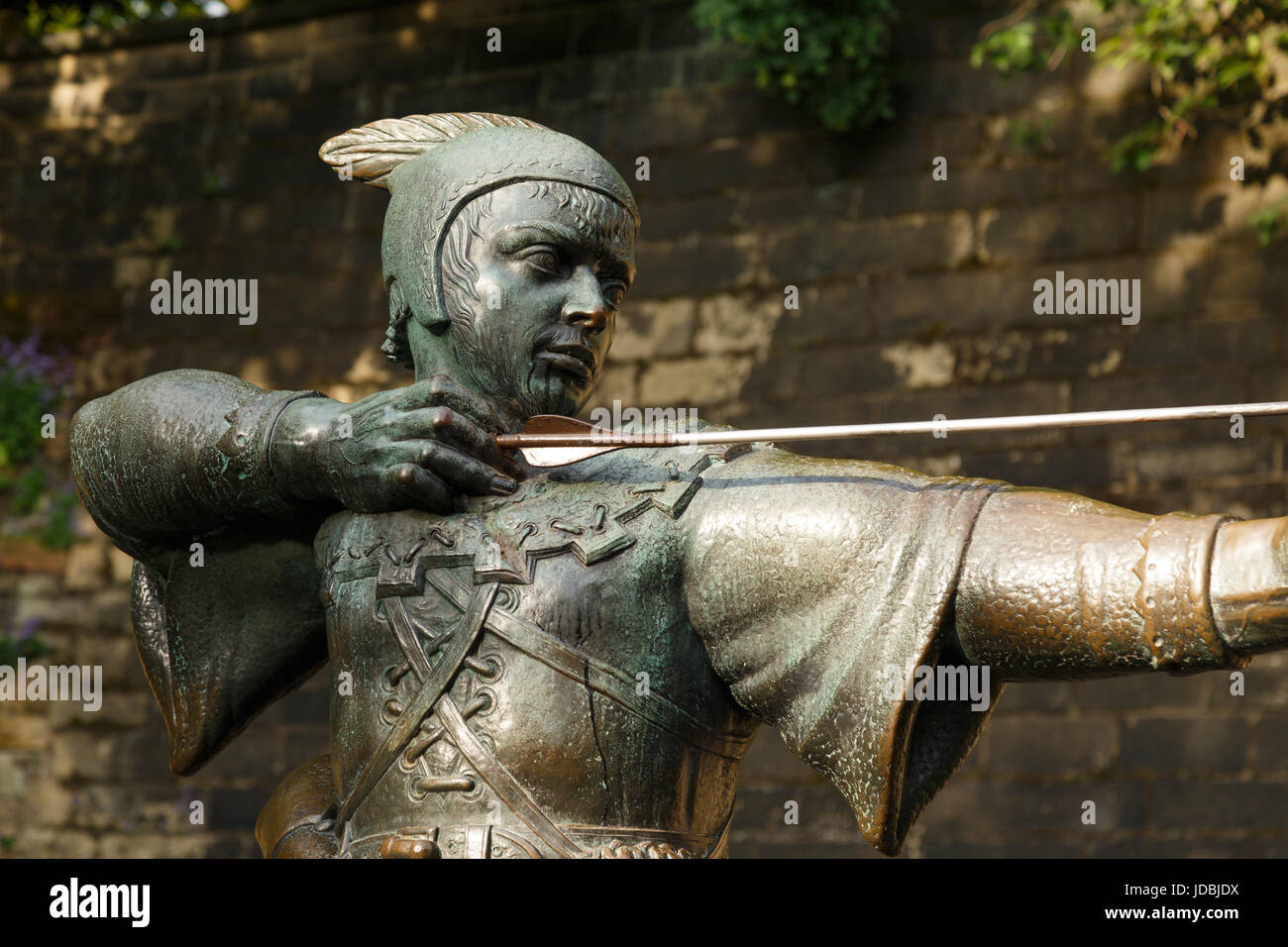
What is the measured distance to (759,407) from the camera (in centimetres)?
673

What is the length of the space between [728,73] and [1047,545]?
16.5 feet

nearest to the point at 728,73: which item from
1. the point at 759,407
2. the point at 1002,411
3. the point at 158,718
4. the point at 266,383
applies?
the point at 759,407

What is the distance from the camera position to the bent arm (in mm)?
2486

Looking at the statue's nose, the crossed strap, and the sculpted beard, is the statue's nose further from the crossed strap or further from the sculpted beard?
the crossed strap

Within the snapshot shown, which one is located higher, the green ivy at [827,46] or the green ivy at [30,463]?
the green ivy at [827,46]

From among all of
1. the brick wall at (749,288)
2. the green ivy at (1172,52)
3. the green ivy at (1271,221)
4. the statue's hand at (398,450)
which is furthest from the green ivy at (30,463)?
the statue's hand at (398,450)

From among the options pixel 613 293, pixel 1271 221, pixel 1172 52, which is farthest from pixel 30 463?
pixel 613 293

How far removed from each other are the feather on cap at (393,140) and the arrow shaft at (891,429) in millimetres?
578

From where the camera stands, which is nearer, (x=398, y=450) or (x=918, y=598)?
(x=918, y=598)

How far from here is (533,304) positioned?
2463 millimetres

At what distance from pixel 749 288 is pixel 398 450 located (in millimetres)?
4568

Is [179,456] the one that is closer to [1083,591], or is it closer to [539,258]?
[539,258]

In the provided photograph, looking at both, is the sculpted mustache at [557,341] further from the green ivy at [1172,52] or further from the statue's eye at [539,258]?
the green ivy at [1172,52]

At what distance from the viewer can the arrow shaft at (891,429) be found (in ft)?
6.39
